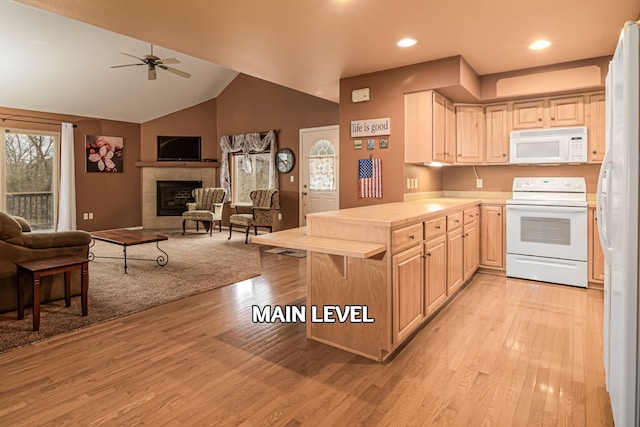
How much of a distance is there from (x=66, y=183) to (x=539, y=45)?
26.5 feet

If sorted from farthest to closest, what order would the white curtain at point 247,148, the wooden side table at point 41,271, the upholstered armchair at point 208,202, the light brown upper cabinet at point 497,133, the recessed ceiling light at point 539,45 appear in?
1. the upholstered armchair at point 208,202
2. the white curtain at point 247,148
3. the light brown upper cabinet at point 497,133
4. the recessed ceiling light at point 539,45
5. the wooden side table at point 41,271

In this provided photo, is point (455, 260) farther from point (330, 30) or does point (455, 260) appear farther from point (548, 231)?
point (330, 30)

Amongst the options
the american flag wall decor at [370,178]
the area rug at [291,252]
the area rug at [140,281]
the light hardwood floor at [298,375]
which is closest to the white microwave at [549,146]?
the american flag wall decor at [370,178]

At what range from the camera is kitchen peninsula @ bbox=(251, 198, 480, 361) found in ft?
7.85

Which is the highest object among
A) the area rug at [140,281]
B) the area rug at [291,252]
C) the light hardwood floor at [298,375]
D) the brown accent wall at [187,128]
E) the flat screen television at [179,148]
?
the brown accent wall at [187,128]

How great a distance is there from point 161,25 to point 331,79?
2.12m

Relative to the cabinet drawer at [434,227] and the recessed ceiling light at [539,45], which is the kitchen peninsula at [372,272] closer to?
the cabinet drawer at [434,227]

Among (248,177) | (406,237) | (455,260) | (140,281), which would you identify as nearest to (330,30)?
(406,237)

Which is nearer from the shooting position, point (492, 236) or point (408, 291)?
point (408, 291)

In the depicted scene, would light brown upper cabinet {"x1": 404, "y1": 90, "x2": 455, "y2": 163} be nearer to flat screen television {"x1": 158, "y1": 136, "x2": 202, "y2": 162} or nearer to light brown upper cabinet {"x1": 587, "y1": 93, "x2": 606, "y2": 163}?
light brown upper cabinet {"x1": 587, "y1": 93, "x2": 606, "y2": 163}

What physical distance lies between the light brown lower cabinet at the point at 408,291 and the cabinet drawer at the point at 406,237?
4 cm

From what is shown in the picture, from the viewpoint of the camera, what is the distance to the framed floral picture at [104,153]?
8.09 m

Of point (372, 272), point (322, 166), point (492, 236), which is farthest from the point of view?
point (322, 166)

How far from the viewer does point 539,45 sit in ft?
11.7
